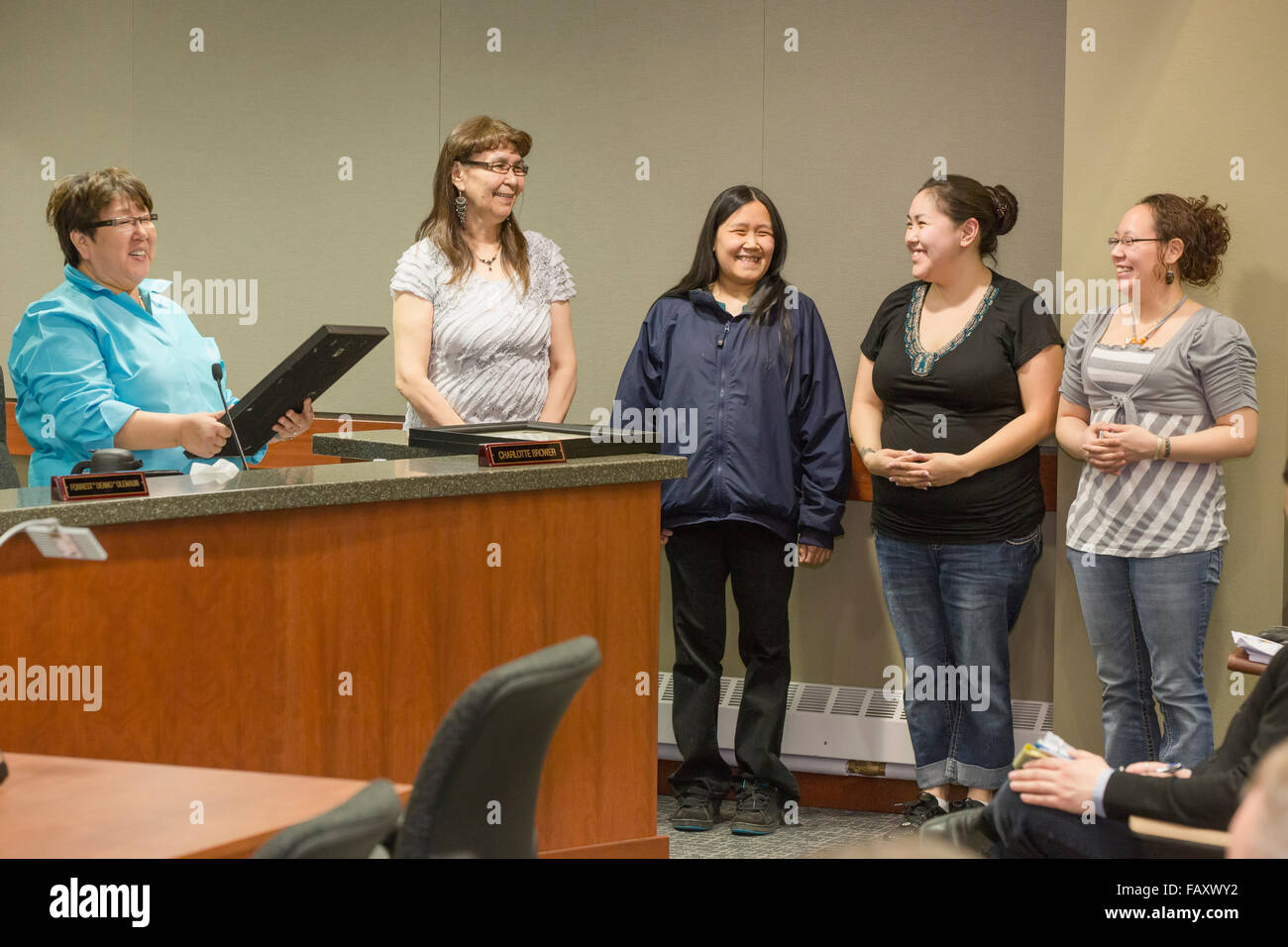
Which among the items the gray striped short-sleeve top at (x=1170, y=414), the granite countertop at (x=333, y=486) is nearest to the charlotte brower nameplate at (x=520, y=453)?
the granite countertop at (x=333, y=486)

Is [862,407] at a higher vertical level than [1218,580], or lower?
higher

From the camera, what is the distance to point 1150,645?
3.64 m

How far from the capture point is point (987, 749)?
3.91m

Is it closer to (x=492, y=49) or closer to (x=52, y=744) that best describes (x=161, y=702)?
(x=52, y=744)

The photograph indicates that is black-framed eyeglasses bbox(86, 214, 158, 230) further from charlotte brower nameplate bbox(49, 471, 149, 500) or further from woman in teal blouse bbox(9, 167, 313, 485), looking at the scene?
charlotte brower nameplate bbox(49, 471, 149, 500)

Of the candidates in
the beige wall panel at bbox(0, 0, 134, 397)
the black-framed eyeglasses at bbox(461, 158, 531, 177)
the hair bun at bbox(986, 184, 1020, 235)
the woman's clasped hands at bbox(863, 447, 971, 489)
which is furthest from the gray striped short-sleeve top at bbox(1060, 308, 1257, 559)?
the beige wall panel at bbox(0, 0, 134, 397)

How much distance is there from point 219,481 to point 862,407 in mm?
1916

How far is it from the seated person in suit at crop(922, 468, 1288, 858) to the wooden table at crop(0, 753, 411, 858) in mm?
1095

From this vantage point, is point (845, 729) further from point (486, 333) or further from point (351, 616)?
point (351, 616)

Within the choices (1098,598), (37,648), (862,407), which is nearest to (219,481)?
(37,648)

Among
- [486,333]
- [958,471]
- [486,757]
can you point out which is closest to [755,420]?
[958,471]

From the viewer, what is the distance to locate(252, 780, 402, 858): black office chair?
141 centimetres

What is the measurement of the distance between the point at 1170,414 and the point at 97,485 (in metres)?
→ 2.50

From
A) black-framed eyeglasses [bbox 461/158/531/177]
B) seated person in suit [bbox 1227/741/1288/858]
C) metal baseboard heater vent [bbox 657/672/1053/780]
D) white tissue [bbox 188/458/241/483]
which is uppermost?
black-framed eyeglasses [bbox 461/158/531/177]
